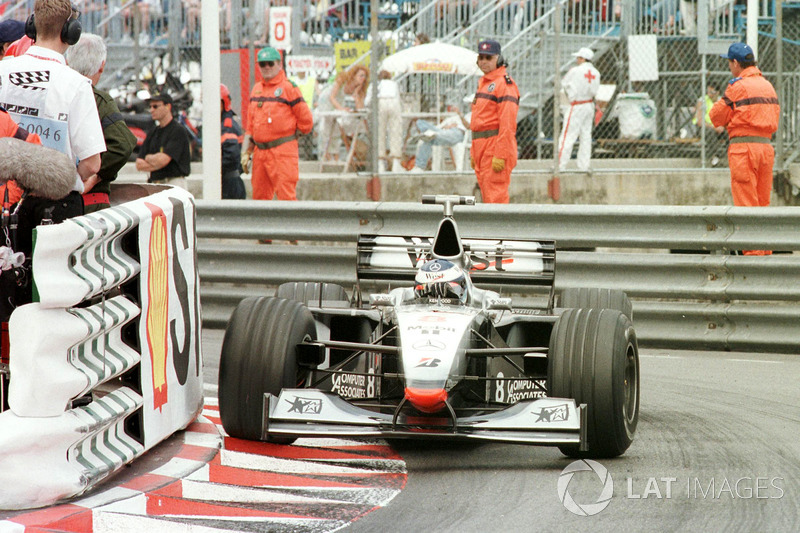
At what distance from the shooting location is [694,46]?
16.3 metres

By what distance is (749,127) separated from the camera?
11734 millimetres

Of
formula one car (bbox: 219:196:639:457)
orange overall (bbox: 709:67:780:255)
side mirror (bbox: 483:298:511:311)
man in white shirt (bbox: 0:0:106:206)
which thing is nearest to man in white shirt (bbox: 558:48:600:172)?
orange overall (bbox: 709:67:780:255)

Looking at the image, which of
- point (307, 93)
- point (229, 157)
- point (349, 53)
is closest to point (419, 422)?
point (229, 157)

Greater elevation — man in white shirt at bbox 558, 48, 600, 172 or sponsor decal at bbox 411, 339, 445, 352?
man in white shirt at bbox 558, 48, 600, 172

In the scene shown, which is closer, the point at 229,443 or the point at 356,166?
the point at 229,443

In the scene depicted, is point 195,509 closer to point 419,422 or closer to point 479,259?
point 419,422

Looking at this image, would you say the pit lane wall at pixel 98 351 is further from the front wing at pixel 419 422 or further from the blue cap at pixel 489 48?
the blue cap at pixel 489 48

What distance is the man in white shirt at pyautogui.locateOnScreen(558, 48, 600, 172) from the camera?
15.2 meters

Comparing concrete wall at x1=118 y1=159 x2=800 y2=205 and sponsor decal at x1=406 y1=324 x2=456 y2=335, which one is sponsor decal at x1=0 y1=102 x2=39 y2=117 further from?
concrete wall at x1=118 y1=159 x2=800 y2=205

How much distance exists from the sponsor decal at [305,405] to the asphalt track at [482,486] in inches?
9.7

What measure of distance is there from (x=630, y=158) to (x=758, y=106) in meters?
4.86

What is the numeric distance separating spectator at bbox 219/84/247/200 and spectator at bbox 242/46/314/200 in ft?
0.59

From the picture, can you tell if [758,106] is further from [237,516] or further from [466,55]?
[237,516]

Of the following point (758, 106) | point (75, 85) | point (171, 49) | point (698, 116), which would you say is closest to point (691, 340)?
point (758, 106)
